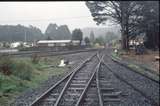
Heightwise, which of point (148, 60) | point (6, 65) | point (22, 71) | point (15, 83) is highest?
point (6, 65)

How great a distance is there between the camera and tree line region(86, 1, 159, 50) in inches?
1850

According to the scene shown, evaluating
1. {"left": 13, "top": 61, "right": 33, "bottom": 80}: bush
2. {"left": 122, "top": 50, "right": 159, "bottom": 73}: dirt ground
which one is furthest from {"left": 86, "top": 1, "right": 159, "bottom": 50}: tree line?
{"left": 13, "top": 61, "right": 33, "bottom": 80}: bush

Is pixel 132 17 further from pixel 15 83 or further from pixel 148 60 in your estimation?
pixel 15 83

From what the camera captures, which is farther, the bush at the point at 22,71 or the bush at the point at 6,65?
the bush at the point at 22,71

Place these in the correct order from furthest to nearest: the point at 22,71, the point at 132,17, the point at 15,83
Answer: the point at 132,17 < the point at 22,71 < the point at 15,83

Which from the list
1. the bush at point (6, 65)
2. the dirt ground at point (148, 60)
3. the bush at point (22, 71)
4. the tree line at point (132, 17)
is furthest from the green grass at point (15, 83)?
the tree line at point (132, 17)

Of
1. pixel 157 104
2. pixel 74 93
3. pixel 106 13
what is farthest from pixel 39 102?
pixel 106 13

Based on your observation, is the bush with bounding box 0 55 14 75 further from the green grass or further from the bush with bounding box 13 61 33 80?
the bush with bounding box 13 61 33 80

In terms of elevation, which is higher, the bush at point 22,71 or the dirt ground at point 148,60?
the bush at point 22,71

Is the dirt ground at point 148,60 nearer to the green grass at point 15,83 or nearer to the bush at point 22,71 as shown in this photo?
the bush at point 22,71

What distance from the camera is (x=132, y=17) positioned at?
50.7 metres

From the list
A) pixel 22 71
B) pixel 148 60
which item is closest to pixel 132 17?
pixel 148 60

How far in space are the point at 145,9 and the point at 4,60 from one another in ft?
113

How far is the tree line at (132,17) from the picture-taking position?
4700cm
